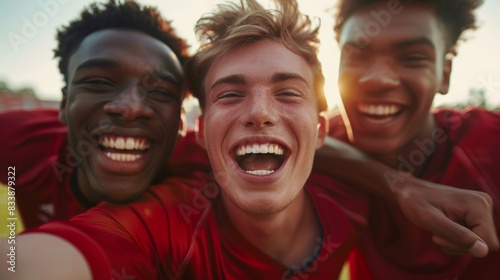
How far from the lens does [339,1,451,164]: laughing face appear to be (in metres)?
1.55

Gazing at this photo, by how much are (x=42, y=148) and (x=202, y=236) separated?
1.01 meters

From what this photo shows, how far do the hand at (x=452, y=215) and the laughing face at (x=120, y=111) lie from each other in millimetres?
1014

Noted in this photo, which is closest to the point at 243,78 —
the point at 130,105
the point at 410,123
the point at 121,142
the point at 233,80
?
the point at 233,80

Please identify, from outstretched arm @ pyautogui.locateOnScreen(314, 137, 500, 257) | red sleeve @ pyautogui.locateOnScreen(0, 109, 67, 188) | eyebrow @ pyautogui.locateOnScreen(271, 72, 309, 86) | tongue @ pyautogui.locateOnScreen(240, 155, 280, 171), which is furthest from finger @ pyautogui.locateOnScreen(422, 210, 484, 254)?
red sleeve @ pyautogui.locateOnScreen(0, 109, 67, 188)

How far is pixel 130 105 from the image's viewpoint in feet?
4.69

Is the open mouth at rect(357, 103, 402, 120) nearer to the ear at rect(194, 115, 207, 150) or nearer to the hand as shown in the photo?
the hand

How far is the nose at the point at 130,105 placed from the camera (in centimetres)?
142

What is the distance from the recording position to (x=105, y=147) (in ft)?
4.92

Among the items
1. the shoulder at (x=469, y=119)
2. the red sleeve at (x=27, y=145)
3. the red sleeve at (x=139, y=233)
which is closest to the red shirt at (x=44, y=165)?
the red sleeve at (x=27, y=145)

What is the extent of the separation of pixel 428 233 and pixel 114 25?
5.38ft

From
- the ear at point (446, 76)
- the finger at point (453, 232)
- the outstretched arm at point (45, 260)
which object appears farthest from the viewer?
the ear at point (446, 76)

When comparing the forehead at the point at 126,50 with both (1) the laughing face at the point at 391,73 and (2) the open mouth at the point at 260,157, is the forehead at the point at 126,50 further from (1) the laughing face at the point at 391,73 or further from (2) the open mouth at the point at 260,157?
(1) the laughing face at the point at 391,73

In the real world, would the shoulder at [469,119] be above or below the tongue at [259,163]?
above

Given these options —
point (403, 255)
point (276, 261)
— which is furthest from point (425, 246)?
point (276, 261)
